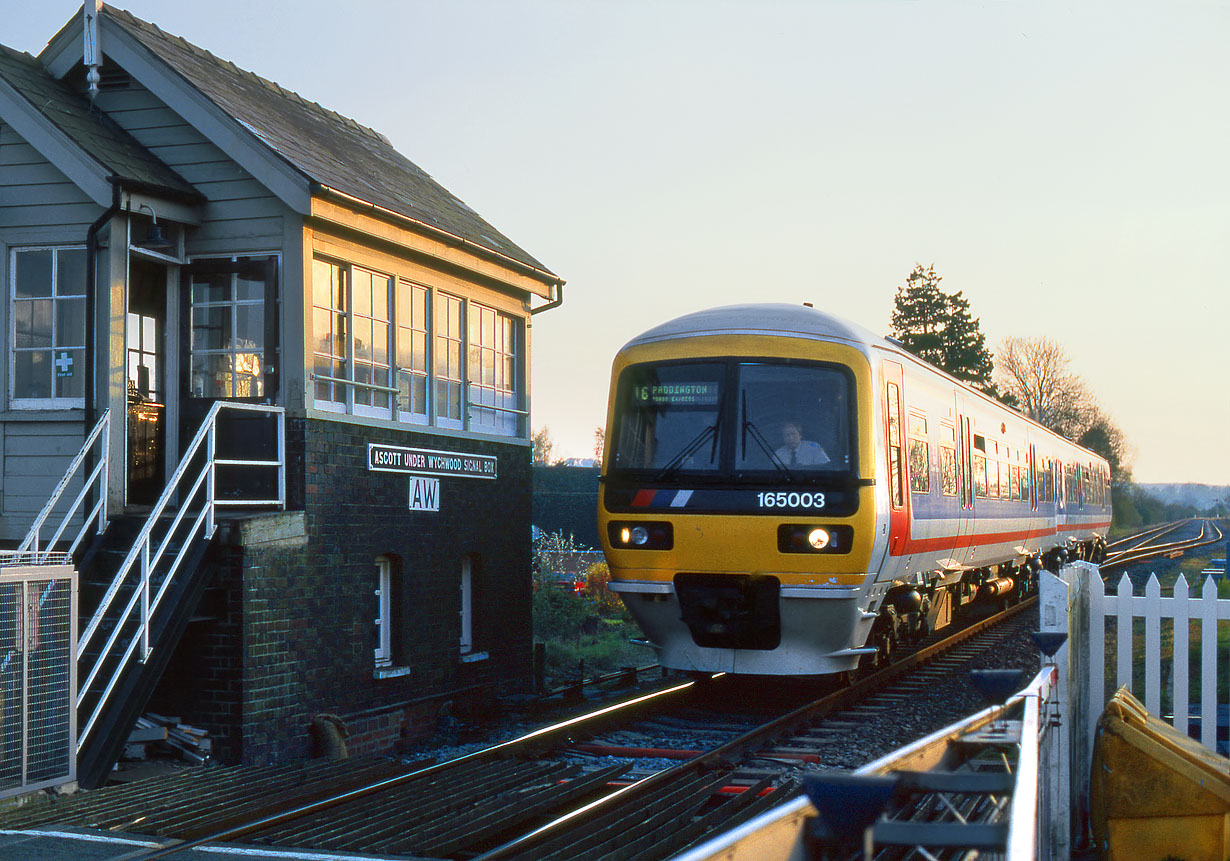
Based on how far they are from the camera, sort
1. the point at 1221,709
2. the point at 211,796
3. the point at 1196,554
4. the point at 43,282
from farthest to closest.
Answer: the point at 1196,554 → the point at 43,282 → the point at 1221,709 → the point at 211,796

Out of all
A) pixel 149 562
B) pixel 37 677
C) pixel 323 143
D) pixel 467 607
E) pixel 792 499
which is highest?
pixel 323 143

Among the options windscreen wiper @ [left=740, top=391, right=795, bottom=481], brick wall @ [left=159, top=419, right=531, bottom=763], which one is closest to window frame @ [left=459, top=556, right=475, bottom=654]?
brick wall @ [left=159, top=419, right=531, bottom=763]

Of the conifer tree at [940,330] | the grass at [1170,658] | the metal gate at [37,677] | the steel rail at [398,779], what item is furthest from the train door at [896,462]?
the conifer tree at [940,330]

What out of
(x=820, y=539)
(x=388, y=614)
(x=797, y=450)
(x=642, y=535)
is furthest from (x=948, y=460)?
(x=388, y=614)

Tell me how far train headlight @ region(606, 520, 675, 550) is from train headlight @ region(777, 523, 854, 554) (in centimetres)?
91

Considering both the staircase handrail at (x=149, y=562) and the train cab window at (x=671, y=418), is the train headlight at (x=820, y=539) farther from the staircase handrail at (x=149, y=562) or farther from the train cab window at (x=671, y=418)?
the staircase handrail at (x=149, y=562)

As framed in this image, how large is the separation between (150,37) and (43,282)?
2535mm

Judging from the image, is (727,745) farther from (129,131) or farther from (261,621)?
(129,131)

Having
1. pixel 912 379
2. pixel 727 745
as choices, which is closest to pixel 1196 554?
→ pixel 912 379

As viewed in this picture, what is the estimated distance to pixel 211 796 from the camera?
25.1 feet

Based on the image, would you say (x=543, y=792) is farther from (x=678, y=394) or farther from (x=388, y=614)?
(x=388, y=614)

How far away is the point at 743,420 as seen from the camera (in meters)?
10.4

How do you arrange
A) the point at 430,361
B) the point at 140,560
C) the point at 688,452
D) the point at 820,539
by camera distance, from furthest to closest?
the point at 430,361, the point at 688,452, the point at 820,539, the point at 140,560

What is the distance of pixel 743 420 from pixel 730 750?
2.71m
